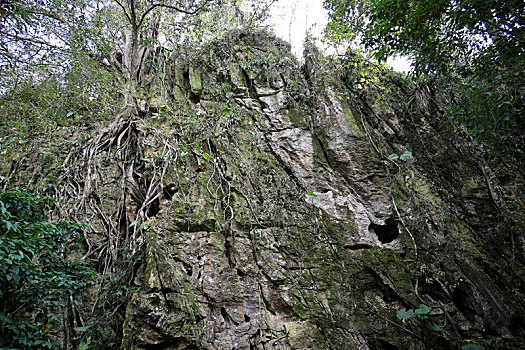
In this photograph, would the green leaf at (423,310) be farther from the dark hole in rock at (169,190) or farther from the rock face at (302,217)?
the dark hole in rock at (169,190)

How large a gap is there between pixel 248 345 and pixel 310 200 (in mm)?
2158

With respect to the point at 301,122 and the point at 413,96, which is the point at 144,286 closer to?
the point at 301,122

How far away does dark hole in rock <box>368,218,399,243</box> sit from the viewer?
13.9 ft

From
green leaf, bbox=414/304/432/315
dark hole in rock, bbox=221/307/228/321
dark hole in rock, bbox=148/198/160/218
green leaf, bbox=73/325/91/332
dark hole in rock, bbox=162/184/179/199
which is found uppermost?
dark hole in rock, bbox=162/184/179/199

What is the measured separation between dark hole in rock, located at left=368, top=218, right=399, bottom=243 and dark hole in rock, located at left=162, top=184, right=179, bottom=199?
9.62 feet

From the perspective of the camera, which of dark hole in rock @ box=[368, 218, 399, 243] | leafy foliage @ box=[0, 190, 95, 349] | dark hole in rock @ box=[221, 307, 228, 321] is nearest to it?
leafy foliage @ box=[0, 190, 95, 349]

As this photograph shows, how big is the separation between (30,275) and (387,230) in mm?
4360

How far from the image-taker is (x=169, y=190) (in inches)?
153

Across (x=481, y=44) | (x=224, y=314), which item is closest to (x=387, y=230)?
(x=224, y=314)

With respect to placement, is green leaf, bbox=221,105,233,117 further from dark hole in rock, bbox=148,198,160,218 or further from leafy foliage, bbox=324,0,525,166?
leafy foliage, bbox=324,0,525,166

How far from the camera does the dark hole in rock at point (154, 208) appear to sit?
147 inches

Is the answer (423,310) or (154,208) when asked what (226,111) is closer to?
(154,208)

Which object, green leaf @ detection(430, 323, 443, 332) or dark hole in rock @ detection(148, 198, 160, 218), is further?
dark hole in rock @ detection(148, 198, 160, 218)

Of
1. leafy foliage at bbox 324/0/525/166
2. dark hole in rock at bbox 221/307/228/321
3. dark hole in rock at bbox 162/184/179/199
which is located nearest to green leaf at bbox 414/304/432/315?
dark hole in rock at bbox 221/307/228/321
